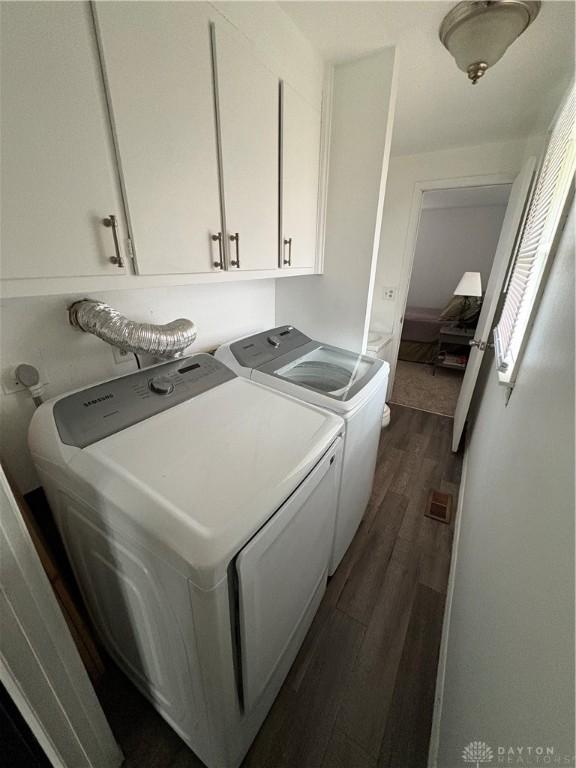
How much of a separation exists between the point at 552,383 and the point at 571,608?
0.45 metres

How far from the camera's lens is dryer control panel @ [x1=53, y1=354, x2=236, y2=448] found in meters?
0.88

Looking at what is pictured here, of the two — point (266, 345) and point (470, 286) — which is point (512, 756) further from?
point (470, 286)

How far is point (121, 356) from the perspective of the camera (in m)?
1.22

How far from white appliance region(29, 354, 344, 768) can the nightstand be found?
145 inches

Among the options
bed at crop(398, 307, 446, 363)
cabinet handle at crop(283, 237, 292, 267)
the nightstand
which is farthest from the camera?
bed at crop(398, 307, 446, 363)

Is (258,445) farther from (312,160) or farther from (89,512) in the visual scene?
(312,160)

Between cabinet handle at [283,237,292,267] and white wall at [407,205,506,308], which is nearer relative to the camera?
cabinet handle at [283,237,292,267]

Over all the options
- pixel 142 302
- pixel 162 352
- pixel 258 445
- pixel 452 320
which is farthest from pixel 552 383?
pixel 452 320

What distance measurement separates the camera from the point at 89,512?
771mm

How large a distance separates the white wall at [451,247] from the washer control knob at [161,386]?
215 inches

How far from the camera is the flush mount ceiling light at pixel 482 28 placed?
1.01 metres

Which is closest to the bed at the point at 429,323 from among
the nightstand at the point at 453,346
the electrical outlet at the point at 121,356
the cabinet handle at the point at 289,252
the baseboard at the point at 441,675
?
the nightstand at the point at 453,346

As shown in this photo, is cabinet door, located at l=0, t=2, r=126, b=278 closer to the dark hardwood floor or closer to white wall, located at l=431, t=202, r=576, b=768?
white wall, located at l=431, t=202, r=576, b=768

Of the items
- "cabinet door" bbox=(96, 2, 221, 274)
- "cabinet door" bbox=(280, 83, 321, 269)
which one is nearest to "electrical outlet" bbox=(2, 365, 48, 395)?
"cabinet door" bbox=(96, 2, 221, 274)
